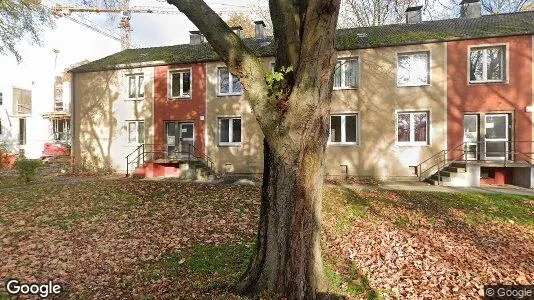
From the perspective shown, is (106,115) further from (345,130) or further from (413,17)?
(413,17)

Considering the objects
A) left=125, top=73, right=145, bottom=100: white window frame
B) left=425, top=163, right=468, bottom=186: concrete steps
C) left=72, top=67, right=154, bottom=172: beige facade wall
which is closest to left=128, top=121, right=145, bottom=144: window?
left=72, top=67, right=154, bottom=172: beige facade wall

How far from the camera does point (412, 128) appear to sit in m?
17.3

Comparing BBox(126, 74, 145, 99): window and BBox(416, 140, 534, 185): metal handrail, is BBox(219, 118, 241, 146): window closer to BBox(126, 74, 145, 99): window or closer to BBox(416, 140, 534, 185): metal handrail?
BBox(126, 74, 145, 99): window

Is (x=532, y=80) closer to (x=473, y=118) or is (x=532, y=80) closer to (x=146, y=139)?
(x=473, y=118)

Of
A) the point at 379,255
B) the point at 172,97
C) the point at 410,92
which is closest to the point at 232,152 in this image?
the point at 172,97

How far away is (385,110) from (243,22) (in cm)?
2491

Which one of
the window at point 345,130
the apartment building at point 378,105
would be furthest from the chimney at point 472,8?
the window at point 345,130

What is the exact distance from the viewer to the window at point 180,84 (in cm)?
2117

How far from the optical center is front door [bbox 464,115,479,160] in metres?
16.5

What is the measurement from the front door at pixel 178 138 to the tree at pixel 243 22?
737 inches

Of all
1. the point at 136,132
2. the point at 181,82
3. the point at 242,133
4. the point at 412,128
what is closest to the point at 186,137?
the point at 181,82

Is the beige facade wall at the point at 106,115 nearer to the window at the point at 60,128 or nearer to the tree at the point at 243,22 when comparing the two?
the window at the point at 60,128

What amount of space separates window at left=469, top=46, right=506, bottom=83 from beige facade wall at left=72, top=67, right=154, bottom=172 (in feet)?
59.7

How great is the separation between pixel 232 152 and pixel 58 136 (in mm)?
25204
